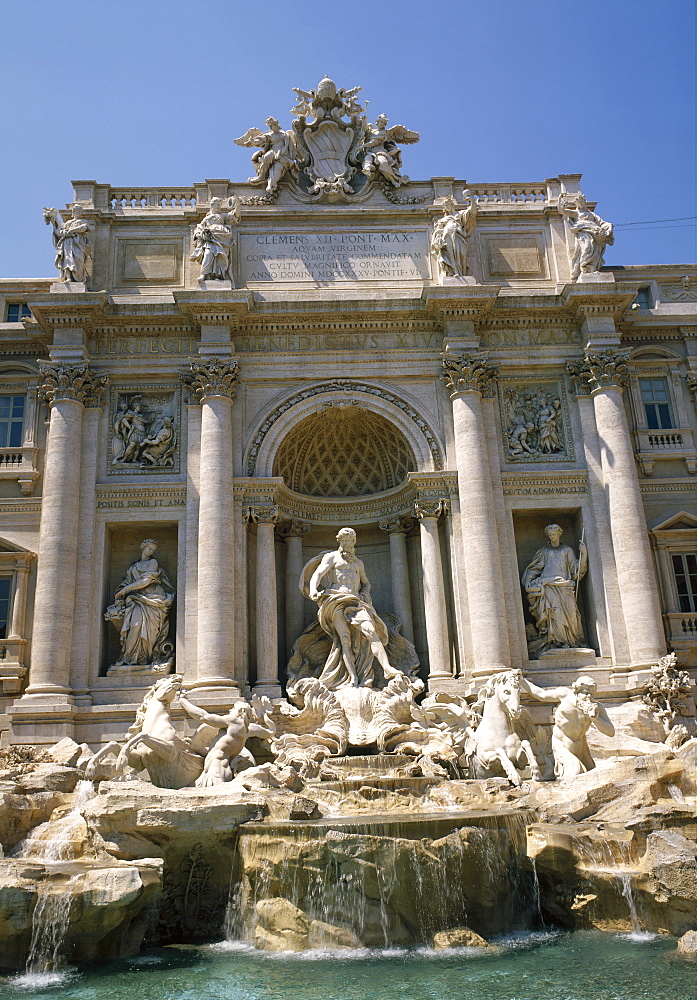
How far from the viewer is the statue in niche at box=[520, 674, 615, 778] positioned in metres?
15.6

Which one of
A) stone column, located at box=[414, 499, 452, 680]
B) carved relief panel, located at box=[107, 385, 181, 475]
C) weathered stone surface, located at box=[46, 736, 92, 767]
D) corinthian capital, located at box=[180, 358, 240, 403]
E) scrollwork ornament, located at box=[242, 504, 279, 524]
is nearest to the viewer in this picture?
weathered stone surface, located at box=[46, 736, 92, 767]

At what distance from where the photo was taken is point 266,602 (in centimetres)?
2097

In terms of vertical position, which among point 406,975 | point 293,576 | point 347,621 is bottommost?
point 406,975

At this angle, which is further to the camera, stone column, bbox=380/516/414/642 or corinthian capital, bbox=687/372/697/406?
corinthian capital, bbox=687/372/697/406

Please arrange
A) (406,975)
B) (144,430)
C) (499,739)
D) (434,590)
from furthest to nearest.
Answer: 1. (144,430)
2. (434,590)
3. (499,739)
4. (406,975)

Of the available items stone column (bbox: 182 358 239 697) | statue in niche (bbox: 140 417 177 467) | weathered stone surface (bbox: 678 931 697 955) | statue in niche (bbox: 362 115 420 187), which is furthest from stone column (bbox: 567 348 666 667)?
statue in niche (bbox: 140 417 177 467)

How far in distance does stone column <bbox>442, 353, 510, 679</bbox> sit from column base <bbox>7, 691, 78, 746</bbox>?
9079 millimetres

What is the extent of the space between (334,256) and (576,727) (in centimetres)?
1404

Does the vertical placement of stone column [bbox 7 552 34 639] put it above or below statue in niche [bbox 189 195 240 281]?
below

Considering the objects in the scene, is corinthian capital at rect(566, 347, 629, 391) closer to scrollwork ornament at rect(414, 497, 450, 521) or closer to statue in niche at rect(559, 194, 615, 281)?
statue in niche at rect(559, 194, 615, 281)

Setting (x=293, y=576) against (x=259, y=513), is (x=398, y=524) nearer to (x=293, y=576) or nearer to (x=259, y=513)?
(x=293, y=576)

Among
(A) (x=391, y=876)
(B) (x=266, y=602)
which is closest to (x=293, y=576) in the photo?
(B) (x=266, y=602)

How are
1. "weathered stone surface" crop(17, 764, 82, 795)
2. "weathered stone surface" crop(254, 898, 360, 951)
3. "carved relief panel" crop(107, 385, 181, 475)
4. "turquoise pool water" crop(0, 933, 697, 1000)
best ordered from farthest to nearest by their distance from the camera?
"carved relief panel" crop(107, 385, 181, 475)
"weathered stone surface" crop(17, 764, 82, 795)
"weathered stone surface" crop(254, 898, 360, 951)
"turquoise pool water" crop(0, 933, 697, 1000)

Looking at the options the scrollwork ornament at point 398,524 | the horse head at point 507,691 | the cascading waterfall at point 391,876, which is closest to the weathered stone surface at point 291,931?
the cascading waterfall at point 391,876
